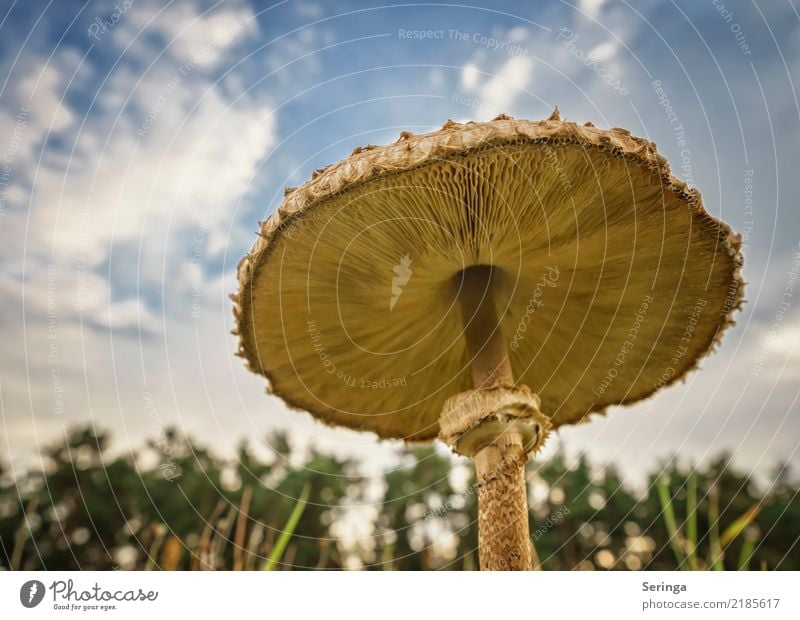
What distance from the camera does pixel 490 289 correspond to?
3684mm

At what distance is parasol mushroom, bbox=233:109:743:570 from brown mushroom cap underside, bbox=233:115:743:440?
0.01 m

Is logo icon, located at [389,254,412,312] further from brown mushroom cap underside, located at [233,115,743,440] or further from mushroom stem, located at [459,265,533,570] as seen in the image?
mushroom stem, located at [459,265,533,570]

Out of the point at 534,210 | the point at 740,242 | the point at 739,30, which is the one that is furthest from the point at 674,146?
the point at 739,30

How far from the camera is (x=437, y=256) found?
3.39m

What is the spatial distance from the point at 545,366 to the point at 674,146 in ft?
5.85

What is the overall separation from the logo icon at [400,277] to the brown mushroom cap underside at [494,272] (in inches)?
0.5

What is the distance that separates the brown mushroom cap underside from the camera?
2547mm

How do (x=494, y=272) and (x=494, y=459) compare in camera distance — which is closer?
(x=494, y=459)

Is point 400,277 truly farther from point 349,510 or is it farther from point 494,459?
point 349,510
